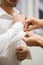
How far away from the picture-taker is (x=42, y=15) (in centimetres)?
132

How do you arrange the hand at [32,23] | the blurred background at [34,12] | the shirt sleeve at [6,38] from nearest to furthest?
the shirt sleeve at [6,38], the hand at [32,23], the blurred background at [34,12]

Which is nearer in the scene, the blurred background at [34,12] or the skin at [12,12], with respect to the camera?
the skin at [12,12]

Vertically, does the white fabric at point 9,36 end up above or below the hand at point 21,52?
above

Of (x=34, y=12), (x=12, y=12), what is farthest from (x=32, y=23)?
(x=34, y=12)

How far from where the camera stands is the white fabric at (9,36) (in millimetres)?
611

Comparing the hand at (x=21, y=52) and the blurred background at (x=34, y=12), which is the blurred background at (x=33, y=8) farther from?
the hand at (x=21, y=52)

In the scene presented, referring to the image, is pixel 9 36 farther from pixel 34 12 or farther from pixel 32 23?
pixel 34 12

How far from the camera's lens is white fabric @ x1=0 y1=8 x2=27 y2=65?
0.61 meters

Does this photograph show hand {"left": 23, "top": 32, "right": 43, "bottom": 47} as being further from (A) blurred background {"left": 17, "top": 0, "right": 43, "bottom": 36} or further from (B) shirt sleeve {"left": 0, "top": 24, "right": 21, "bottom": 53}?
(A) blurred background {"left": 17, "top": 0, "right": 43, "bottom": 36}

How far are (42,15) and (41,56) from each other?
14.1 inches

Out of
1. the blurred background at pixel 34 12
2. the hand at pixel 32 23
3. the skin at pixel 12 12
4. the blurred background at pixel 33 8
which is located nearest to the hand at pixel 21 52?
the skin at pixel 12 12

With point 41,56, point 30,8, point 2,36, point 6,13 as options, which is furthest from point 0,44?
point 30,8

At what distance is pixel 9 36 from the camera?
2.00ft

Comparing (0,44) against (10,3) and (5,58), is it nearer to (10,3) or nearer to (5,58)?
(5,58)
